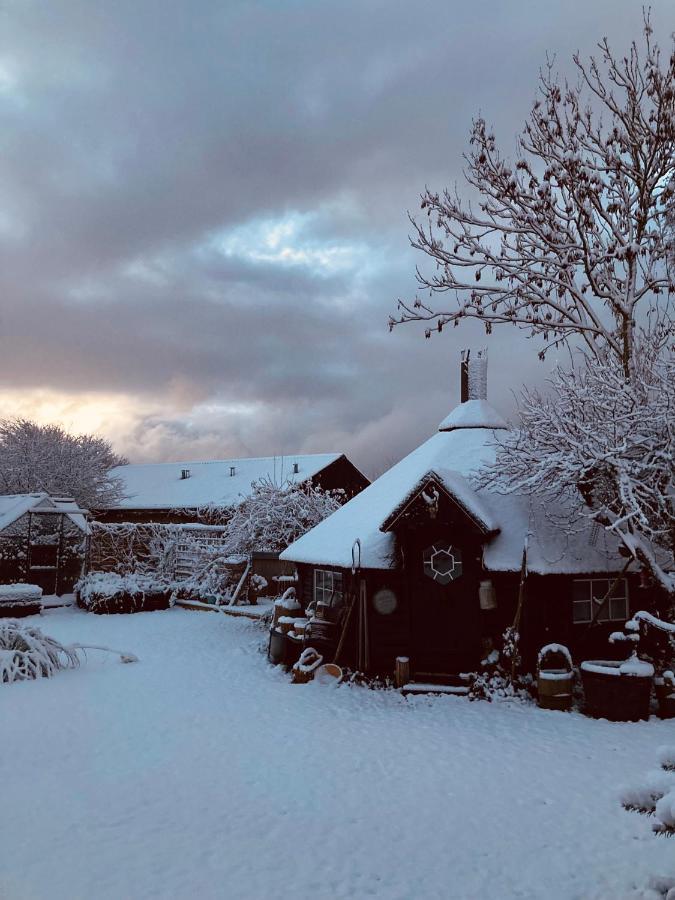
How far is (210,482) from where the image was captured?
123ft

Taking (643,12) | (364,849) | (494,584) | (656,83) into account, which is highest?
(643,12)

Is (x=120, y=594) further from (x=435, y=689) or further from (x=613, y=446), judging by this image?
(x=613, y=446)

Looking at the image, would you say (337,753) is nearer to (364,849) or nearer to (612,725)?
(364,849)

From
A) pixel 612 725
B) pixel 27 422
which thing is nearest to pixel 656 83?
pixel 612 725

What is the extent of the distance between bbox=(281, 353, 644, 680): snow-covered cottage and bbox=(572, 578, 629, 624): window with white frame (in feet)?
0.06

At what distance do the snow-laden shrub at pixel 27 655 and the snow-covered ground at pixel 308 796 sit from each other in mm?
426

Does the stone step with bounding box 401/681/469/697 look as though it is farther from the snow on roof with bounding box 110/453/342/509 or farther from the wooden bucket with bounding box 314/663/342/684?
the snow on roof with bounding box 110/453/342/509

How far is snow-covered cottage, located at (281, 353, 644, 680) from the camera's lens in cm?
1188

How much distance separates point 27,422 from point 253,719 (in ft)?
96.5

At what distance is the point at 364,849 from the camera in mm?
6129

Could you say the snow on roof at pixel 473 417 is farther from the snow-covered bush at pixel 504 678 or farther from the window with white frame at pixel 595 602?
the snow-covered bush at pixel 504 678

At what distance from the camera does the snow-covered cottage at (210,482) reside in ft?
115

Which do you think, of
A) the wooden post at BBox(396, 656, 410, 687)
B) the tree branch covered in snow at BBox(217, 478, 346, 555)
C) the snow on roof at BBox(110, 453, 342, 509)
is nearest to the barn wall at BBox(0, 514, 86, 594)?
the tree branch covered in snow at BBox(217, 478, 346, 555)

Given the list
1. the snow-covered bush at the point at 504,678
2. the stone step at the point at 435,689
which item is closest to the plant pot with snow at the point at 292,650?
the stone step at the point at 435,689
